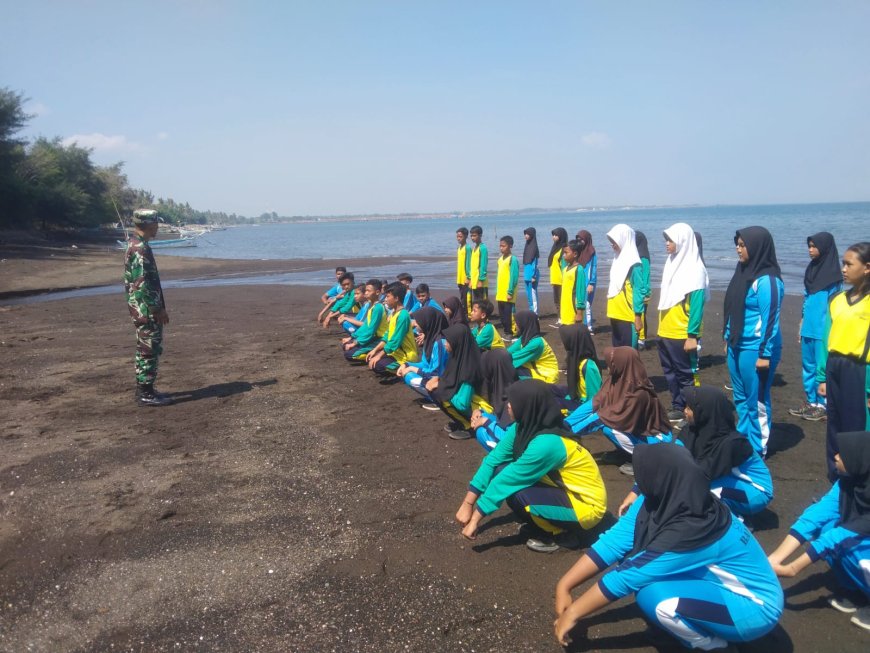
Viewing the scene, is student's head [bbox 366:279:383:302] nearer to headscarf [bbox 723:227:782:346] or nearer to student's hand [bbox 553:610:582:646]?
headscarf [bbox 723:227:782:346]

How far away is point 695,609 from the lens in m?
2.58

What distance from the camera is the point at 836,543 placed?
115 inches

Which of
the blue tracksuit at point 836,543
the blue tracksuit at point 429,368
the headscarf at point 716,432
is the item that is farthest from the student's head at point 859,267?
the blue tracksuit at point 429,368

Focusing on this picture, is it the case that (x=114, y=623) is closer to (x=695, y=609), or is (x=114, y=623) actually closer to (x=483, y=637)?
(x=483, y=637)

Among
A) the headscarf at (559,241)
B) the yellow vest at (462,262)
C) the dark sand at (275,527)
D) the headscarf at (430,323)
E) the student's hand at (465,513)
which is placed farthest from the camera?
the yellow vest at (462,262)

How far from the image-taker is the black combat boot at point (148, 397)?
267 inches

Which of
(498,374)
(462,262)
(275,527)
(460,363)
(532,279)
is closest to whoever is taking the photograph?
(275,527)

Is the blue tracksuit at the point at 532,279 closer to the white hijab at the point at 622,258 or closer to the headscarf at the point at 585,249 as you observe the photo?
the headscarf at the point at 585,249

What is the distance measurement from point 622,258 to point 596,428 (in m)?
2.88

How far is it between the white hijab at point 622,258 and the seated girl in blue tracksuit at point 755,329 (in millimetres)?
1944

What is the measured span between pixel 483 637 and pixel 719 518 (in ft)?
4.50

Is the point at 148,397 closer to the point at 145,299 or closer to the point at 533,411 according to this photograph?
the point at 145,299

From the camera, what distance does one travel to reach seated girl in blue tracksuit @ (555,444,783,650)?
2.53 metres

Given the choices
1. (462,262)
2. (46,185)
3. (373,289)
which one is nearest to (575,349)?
(373,289)
